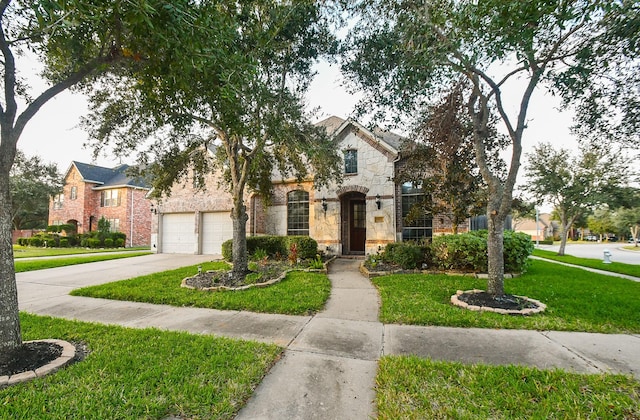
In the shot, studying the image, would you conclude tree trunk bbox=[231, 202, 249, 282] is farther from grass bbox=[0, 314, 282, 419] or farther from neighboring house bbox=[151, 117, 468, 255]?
neighboring house bbox=[151, 117, 468, 255]

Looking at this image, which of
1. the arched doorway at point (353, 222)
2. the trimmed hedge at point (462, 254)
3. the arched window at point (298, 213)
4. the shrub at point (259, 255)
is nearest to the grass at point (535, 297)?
the trimmed hedge at point (462, 254)

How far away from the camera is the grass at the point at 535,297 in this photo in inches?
166

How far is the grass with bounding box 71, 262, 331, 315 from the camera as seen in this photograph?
5.14 m

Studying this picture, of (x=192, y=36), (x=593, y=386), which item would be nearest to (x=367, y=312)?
(x=593, y=386)

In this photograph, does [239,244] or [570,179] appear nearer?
[239,244]

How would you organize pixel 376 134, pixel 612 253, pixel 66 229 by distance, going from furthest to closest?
pixel 66 229, pixel 612 253, pixel 376 134

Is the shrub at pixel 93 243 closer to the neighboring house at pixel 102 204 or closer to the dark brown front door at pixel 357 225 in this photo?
the neighboring house at pixel 102 204

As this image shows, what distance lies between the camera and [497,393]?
2.45 m

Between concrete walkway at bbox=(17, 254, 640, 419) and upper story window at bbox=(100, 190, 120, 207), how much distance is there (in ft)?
65.4

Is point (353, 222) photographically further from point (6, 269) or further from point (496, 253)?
point (6, 269)

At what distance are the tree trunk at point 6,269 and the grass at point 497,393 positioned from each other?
3949 mm

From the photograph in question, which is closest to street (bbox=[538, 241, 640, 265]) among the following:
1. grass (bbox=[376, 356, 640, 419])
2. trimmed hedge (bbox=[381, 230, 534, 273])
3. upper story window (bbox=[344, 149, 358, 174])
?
trimmed hedge (bbox=[381, 230, 534, 273])

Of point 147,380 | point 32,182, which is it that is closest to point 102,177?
point 32,182

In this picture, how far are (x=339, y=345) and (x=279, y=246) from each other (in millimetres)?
8490
